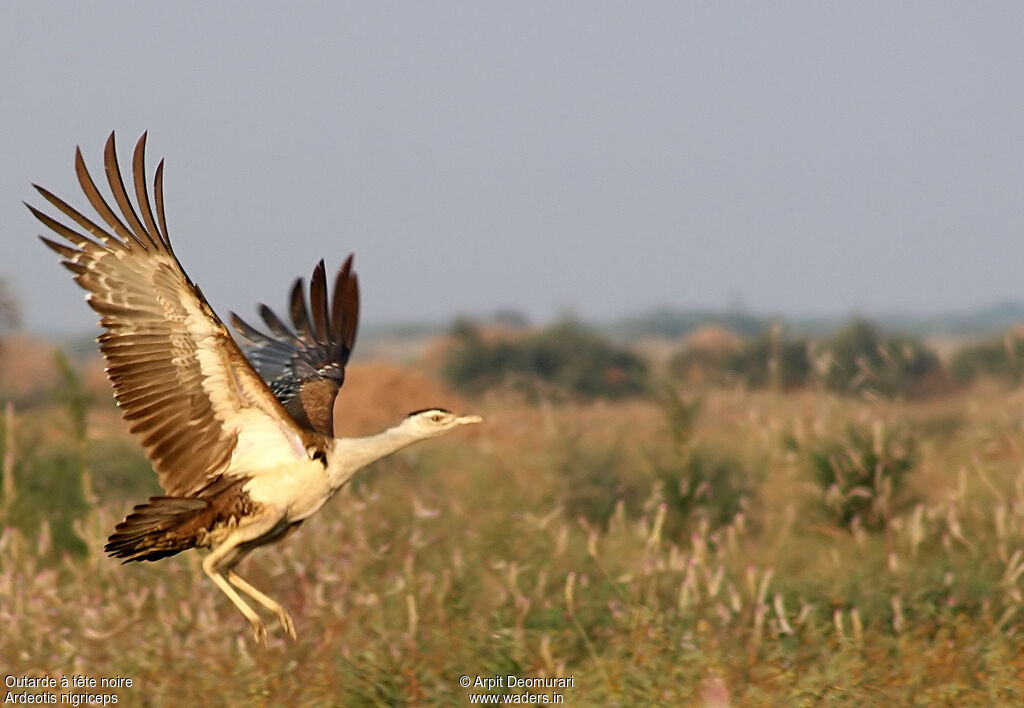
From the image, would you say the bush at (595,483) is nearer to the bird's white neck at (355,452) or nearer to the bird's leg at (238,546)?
the bird's white neck at (355,452)

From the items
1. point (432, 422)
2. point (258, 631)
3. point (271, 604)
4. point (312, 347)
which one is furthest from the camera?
point (312, 347)

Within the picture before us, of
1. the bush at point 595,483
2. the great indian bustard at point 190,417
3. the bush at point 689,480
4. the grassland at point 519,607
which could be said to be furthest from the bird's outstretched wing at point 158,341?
the bush at point 595,483

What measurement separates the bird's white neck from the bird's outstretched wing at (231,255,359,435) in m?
0.58

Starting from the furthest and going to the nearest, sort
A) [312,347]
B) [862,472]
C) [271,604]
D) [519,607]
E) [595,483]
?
[595,483]
[862,472]
[312,347]
[519,607]
[271,604]

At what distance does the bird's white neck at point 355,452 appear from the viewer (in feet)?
18.6

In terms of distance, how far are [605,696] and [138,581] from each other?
288cm

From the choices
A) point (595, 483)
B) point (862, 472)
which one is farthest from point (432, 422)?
point (595, 483)

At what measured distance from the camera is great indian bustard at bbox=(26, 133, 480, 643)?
5625 millimetres

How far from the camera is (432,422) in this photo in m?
5.88

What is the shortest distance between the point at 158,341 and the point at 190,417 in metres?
0.36

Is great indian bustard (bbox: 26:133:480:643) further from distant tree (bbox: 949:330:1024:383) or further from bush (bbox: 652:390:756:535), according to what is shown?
distant tree (bbox: 949:330:1024:383)

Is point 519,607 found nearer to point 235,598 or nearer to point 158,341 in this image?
point 235,598

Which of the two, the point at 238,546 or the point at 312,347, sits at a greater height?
the point at 312,347

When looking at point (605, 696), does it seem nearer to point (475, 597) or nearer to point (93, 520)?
point (475, 597)
